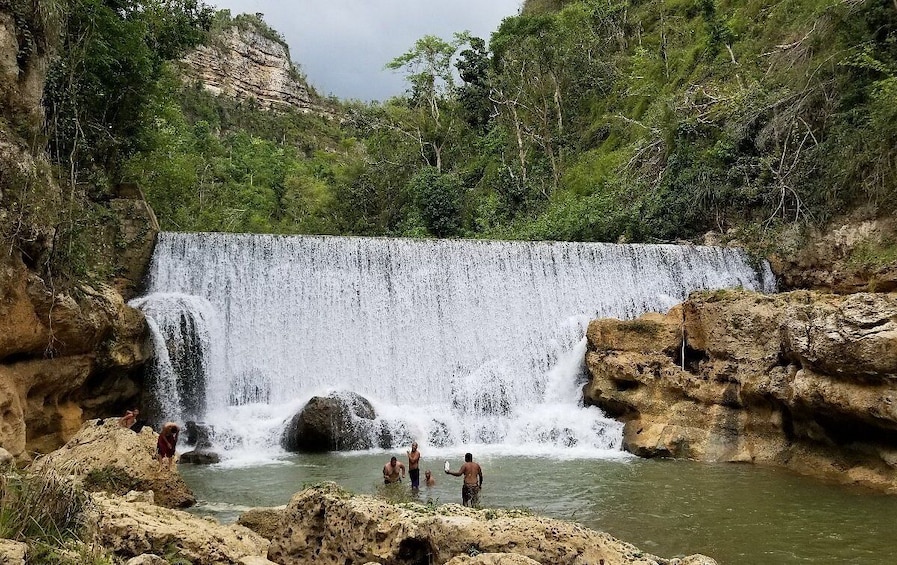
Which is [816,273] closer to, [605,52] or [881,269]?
[881,269]

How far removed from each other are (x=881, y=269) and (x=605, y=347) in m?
6.30

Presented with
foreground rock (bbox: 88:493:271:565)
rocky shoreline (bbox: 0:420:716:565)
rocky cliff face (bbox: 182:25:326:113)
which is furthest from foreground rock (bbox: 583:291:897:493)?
rocky cliff face (bbox: 182:25:326:113)

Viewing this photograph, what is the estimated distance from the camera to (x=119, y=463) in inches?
332

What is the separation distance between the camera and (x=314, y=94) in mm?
79125

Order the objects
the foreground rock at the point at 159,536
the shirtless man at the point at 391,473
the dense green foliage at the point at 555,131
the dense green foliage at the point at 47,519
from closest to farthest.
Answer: the dense green foliage at the point at 47,519, the foreground rock at the point at 159,536, the shirtless man at the point at 391,473, the dense green foliage at the point at 555,131

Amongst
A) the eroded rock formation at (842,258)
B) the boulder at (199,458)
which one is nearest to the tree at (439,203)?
the eroded rock formation at (842,258)

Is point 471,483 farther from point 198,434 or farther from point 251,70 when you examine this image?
point 251,70

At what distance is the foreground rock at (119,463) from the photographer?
809cm

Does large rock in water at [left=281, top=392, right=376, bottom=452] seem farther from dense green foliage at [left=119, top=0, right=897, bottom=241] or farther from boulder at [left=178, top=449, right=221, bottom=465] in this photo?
dense green foliage at [left=119, top=0, right=897, bottom=241]

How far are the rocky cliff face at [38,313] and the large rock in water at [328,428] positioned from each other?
3.38 metres

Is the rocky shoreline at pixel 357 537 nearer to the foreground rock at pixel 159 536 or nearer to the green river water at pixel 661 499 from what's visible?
the foreground rock at pixel 159 536

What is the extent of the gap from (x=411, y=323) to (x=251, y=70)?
6281 centimetres

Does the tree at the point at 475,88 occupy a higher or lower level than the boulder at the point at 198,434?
higher

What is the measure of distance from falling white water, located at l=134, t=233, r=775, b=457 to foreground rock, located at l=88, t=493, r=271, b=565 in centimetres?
832
